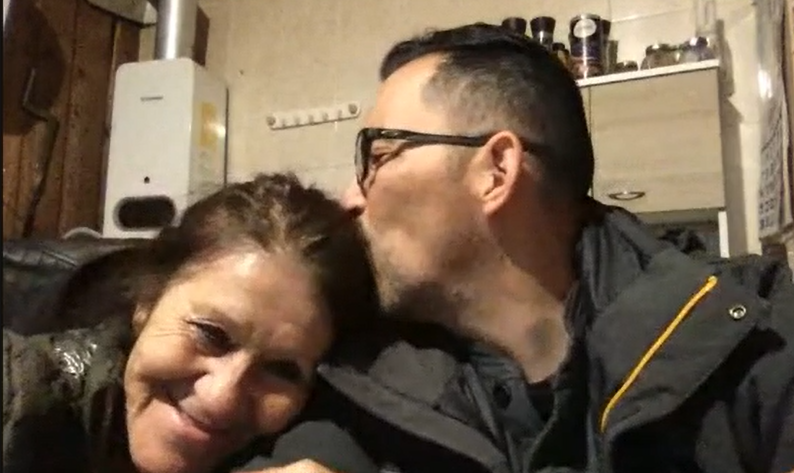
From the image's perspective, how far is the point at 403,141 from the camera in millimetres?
1179

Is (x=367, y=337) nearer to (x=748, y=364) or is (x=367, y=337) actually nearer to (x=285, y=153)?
(x=748, y=364)

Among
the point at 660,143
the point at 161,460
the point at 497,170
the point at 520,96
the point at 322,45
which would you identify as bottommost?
the point at 161,460

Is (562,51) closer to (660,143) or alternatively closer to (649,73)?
(649,73)

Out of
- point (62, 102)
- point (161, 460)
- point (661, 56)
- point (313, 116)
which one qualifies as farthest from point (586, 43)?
point (161, 460)

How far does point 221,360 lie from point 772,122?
59.2 inches

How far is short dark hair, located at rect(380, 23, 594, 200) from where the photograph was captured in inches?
47.1

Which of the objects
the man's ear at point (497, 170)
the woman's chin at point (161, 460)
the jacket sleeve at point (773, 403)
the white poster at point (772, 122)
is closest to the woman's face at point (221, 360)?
the woman's chin at point (161, 460)

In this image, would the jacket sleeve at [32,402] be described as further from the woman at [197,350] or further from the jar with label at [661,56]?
the jar with label at [661,56]

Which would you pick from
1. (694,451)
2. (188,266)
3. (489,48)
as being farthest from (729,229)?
(188,266)

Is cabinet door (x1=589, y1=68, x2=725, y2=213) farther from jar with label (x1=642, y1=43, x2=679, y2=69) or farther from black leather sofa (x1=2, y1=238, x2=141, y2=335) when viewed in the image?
black leather sofa (x1=2, y1=238, x2=141, y2=335)

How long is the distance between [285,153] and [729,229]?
52.1 inches

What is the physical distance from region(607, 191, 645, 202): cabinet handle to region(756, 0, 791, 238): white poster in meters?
0.28

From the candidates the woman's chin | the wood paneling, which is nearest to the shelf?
the wood paneling

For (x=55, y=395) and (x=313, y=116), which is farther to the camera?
(x=313, y=116)
